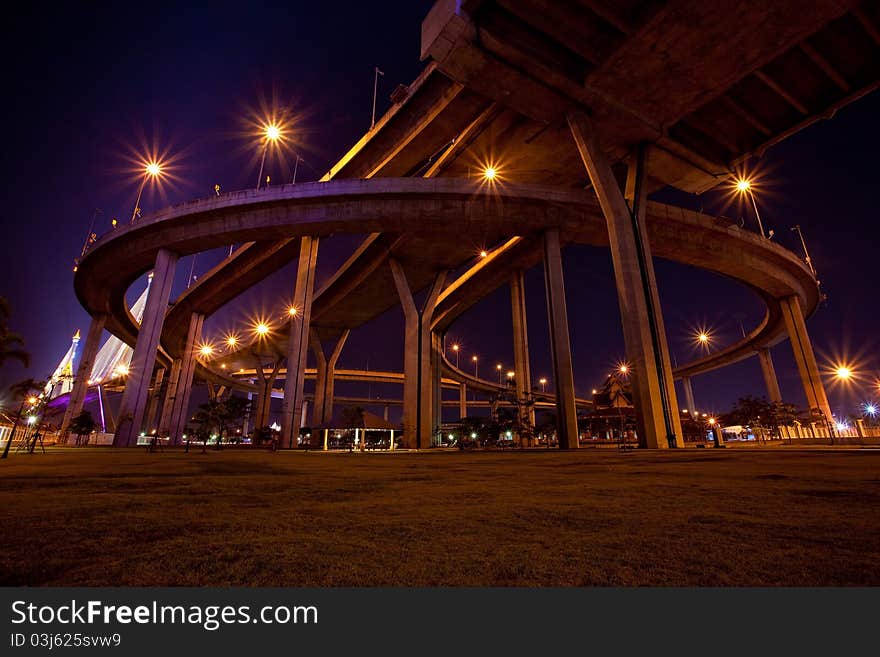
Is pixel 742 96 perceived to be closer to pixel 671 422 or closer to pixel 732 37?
pixel 732 37

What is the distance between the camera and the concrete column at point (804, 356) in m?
37.0

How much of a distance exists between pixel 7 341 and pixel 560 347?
32.1m

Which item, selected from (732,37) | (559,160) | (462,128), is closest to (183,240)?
(462,128)

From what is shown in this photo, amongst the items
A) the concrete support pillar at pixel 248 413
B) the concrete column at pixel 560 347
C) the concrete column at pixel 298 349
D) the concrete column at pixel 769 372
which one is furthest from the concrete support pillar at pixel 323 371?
the concrete column at pixel 769 372

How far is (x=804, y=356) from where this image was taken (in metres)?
38.6

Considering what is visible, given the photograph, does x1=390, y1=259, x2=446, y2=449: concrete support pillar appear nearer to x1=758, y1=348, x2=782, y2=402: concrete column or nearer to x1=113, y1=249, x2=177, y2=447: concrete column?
x1=113, y1=249, x2=177, y2=447: concrete column

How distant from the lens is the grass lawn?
1830mm

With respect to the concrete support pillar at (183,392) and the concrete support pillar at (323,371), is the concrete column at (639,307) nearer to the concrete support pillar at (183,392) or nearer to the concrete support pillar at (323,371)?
the concrete support pillar at (323,371)

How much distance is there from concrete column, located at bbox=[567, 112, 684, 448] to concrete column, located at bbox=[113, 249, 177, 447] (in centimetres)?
2999

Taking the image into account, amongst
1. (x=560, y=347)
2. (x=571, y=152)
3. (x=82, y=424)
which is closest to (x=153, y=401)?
(x=82, y=424)

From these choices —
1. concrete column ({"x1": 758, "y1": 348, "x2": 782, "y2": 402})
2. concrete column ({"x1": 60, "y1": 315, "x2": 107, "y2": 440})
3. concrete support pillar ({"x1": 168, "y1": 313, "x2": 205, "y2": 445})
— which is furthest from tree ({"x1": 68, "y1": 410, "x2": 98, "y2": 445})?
concrete column ({"x1": 758, "y1": 348, "x2": 782, "y2": 402})

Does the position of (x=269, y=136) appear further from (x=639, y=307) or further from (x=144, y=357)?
(x=639, y=307)

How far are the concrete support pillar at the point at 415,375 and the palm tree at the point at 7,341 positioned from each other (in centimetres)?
2307

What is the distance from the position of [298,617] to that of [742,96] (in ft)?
109
